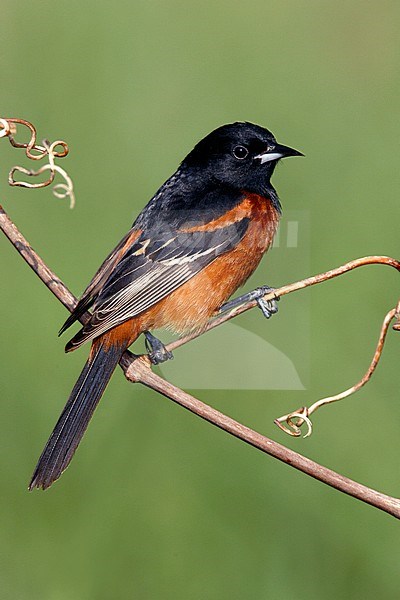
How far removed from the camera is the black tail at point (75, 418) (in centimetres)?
130

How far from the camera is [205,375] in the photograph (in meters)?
1.67

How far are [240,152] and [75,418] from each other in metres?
0.57

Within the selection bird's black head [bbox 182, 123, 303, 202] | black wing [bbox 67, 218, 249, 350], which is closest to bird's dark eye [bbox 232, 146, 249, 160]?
bird's black head [bbox 182, 123, 303, 202]

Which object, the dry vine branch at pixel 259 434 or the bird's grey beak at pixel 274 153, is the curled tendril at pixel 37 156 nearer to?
the dry vine branch at pixel 259 434

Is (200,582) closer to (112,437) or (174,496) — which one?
(174,496)

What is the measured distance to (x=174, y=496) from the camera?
259 cm

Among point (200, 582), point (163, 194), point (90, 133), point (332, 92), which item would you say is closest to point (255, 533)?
point (200, 582)

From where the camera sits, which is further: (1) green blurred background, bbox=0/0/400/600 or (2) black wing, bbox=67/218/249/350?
(1) green blurred background, bbox=0/0/400/600

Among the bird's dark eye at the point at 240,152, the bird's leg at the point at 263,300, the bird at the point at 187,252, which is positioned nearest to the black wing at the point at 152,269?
the bird at the point at 187,252

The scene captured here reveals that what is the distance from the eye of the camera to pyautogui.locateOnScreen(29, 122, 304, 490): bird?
1.61 metres

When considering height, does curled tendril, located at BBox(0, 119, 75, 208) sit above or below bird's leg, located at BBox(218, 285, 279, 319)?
above

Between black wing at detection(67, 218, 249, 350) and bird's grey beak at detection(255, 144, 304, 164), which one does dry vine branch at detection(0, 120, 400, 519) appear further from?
bird's grey beak at detection(255, 144, 304, 164)

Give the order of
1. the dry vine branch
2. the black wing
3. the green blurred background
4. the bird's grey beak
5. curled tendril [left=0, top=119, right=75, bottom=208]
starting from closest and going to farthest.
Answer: the dry vine branch
curled tendril [left=0, top=119, right=75, bottom=208]
the black wing
the bird's grey beak
the green blurred background

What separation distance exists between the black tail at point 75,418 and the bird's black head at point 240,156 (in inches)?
15.3
